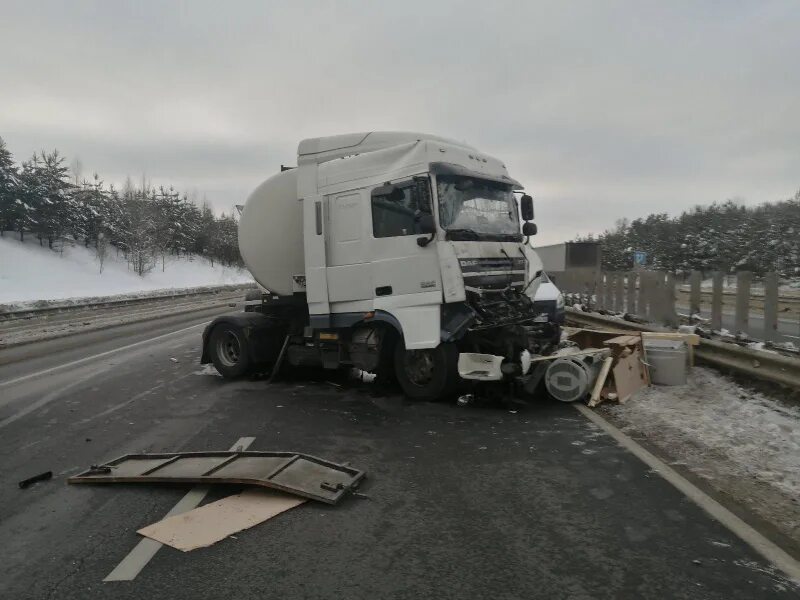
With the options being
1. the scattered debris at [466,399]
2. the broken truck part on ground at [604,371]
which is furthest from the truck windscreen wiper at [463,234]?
the scattered debris at [466,399]

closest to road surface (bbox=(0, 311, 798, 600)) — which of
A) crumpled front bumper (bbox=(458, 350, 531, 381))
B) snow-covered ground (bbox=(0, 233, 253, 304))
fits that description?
crumpled front bumper (bbox=(458, 350, 531, 381))

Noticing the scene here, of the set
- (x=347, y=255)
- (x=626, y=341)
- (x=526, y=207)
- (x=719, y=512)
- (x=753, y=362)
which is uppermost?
(x=526, y=207)

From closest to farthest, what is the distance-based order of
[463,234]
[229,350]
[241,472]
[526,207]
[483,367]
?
[241,472]
[483,367]
[463,234]
[526,207]
[229,350]

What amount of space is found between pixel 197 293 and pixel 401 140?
36.5 metres

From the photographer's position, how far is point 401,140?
802 cm

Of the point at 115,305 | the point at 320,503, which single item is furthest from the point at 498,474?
the point at 115,305

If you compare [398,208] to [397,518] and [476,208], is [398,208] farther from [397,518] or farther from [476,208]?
[397,518]

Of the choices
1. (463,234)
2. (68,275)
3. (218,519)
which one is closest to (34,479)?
(218,519)

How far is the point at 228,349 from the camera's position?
9.72m

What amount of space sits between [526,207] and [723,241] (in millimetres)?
62142

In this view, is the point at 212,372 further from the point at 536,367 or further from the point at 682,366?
the point at 682,366

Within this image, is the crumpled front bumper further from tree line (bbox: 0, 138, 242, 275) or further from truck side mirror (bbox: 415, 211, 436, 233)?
tree line (bbox: 0, 138, 242, 275)

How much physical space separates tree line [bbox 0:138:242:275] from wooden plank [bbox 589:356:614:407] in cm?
3592

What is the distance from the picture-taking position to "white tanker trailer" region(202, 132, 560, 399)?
709 cm
